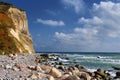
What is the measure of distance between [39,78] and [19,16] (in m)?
73.6

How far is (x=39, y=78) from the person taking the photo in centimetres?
1895

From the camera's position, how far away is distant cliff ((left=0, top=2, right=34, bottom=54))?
59.8 meters

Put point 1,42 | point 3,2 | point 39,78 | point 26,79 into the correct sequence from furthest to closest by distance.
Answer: point 3,2
point 1,42
point 39,78
point 26,79

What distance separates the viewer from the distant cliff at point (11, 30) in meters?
59.8

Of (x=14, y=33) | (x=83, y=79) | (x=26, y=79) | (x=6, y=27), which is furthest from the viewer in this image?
(x=14, y=33)

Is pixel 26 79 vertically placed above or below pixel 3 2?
below

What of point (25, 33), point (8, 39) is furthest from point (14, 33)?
point (25, 33)

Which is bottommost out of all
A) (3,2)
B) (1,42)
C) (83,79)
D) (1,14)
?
(83,79)

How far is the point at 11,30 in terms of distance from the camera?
6919 cm

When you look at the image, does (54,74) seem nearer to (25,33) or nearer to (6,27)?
(6,27)

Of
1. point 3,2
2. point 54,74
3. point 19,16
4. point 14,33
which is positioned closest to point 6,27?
point 14,33

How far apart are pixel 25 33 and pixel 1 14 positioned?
2540cm

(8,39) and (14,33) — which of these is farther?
(14,33)

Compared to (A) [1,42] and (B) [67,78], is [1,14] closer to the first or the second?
(A) [1,42]
